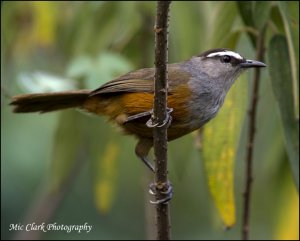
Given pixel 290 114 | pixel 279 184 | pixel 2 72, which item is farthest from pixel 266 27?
pixel 2 72

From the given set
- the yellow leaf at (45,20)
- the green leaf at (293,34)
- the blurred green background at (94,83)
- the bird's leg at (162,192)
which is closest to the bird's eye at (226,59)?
the blurred green background at (94,83)

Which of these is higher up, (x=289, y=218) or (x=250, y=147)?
(x=250, y=147)

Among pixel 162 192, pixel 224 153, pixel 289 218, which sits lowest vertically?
pixel 289 218

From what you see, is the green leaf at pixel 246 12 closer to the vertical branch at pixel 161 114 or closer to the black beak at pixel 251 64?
the black beak at pixel 251 64

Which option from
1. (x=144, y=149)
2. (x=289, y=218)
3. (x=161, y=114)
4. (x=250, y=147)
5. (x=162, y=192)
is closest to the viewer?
(x=161, y=114)

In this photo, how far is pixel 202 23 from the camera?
5.24 m

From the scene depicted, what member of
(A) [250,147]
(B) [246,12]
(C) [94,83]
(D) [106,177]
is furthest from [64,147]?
(B) [246,12]

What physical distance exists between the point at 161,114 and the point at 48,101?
5.45ft

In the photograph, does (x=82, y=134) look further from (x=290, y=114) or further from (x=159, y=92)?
(x=159, y=92)

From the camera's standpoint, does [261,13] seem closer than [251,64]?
Yes

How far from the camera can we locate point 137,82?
467cm

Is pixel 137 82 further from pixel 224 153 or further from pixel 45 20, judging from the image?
pixel 45 20

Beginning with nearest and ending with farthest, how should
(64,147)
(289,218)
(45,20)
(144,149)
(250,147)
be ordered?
(250,147), (144,149), (289,218), (64,147), (45,20)

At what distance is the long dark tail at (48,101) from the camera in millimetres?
4809
